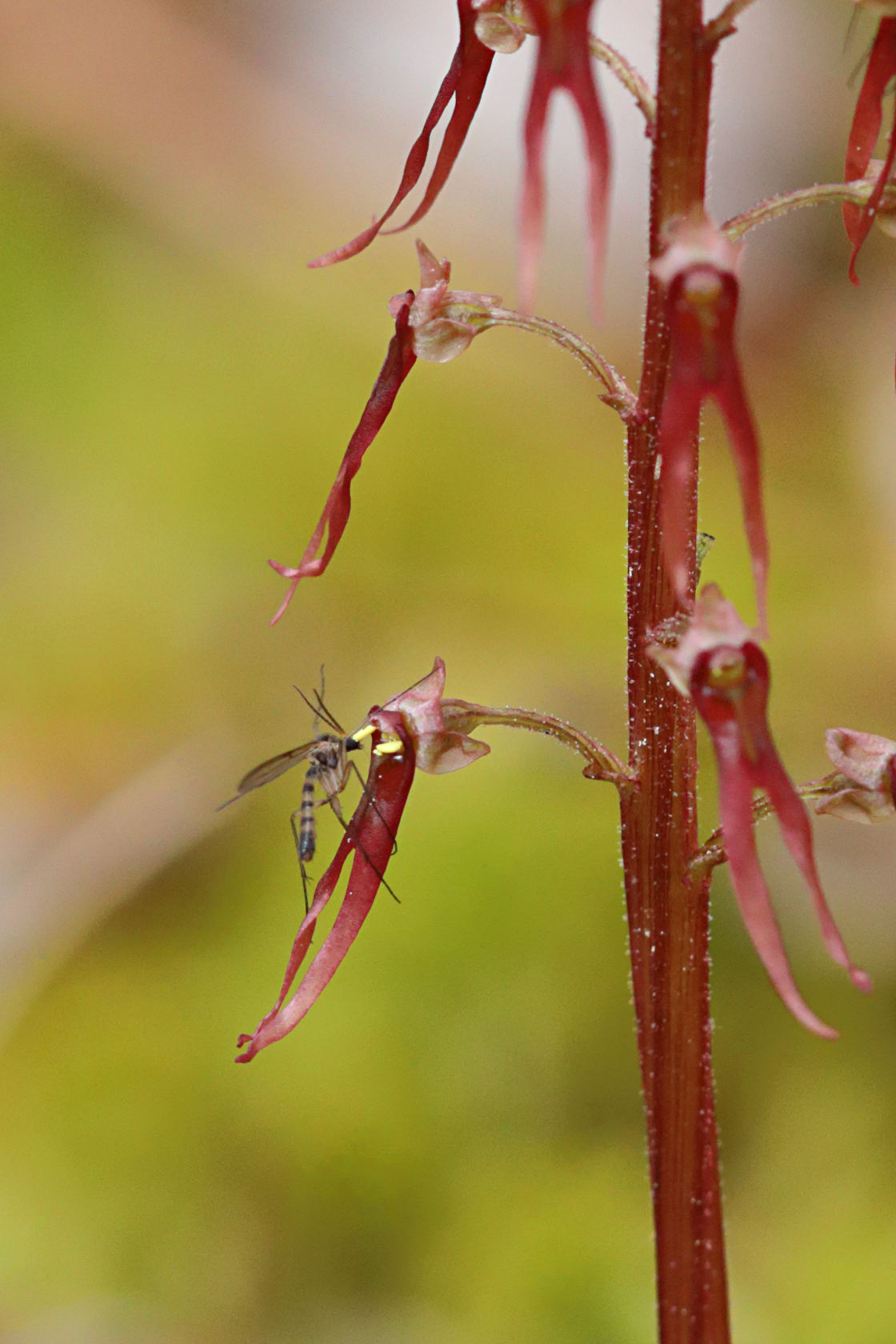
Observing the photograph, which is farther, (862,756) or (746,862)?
(862,756)

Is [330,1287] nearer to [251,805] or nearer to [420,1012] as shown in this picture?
[420,1012]

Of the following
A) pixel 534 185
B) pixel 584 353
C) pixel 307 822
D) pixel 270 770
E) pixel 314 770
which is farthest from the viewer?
pixel 307 822

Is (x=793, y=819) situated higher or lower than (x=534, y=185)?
lower

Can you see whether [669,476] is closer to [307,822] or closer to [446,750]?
[446,750]

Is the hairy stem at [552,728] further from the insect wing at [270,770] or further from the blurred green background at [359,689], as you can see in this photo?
the blurred green background at [359,689]

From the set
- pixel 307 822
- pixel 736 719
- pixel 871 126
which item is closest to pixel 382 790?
pixel 736 719
